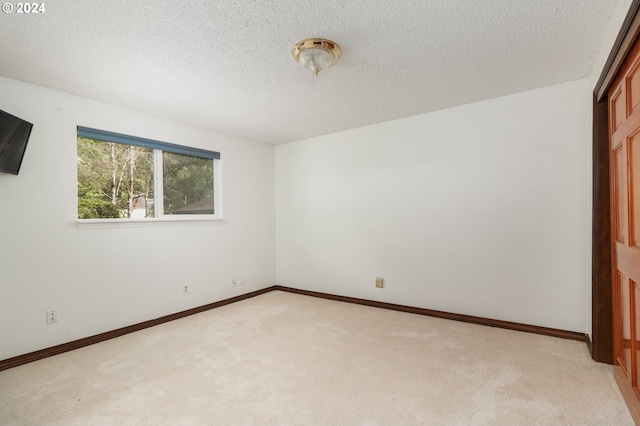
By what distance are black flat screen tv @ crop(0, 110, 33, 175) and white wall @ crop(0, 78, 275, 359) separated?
93 millimetres

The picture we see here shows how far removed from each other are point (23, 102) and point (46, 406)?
2258 millimetres

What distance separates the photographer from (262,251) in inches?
180

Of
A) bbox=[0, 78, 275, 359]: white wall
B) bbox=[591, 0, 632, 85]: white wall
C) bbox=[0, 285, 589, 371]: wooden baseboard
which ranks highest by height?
bbox=[591, 0, 632, 85]: white wall

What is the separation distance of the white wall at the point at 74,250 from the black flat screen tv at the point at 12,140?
0.09 meters

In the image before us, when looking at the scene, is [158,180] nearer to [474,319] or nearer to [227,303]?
[227,303]

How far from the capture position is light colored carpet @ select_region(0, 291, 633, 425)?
1713 mm

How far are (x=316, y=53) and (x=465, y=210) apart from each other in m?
2.17

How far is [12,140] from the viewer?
2330 millimetres

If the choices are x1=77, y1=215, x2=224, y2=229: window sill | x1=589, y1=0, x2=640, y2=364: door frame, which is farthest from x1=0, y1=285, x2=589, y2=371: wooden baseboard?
x1=77, y1=215, x2=224, y2=229: window sill

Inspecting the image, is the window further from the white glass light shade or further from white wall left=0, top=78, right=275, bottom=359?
the white glass light shade

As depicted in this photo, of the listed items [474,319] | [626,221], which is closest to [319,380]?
[474,319]

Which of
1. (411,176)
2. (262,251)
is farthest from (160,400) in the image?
(411,176)

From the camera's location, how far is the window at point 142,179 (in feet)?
9.59

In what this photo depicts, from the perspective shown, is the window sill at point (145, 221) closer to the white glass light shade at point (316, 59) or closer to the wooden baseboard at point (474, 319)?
the wooden baseboard at point (474, 319)
